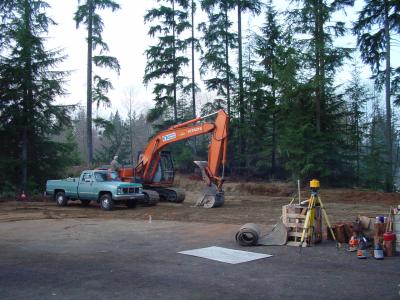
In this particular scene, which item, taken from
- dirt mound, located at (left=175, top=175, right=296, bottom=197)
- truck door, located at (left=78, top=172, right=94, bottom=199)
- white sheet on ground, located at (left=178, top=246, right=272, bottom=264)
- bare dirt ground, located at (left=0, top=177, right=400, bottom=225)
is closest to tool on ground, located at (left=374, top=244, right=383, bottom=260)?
white sheet on ground, located at (left=178, top=246, right=272, bottom=264)

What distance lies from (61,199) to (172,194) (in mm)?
5774

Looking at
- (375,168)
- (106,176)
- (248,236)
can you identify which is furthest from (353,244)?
(375,168)

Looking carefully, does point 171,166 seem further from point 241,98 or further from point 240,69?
point 240,69

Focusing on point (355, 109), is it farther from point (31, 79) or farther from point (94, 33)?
point (31, 79)

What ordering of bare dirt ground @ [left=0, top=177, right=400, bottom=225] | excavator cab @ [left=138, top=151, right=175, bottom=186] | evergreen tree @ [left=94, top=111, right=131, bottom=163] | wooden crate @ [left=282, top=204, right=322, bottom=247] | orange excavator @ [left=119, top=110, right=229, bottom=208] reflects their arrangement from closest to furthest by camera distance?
wooden crate @ [left=282, top=204, right=322, bottom=247] → bare dirt ground @ [left=0, top=177, right=400, bottom=225] → orange excavator @ [left=119, top=110, right=229, bottom=208] → excavator cab @ [left=138, top=151, right=175, bottom=186] → evergreen tree @ [left=94, top=111, right=131, bottom=163]

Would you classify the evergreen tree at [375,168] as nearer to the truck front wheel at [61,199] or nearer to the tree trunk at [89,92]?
the truck front wheel at [61,199]

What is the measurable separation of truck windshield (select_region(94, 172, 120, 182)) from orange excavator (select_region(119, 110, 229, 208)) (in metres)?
1.05

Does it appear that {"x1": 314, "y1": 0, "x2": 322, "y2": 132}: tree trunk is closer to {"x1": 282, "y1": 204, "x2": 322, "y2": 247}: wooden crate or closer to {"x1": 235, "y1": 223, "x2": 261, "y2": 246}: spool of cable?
{"x1": 282, "y1": 204, "x2": 322, "y2": 247}: wooden crate

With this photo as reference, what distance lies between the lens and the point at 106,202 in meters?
22.2

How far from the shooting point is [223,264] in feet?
32.5

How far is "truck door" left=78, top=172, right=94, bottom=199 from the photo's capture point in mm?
22812

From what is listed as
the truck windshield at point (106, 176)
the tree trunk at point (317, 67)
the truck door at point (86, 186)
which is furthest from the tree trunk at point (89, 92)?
the tree trunk at point (317, 67)

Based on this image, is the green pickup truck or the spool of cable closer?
the spool of cable

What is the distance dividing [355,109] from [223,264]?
1169 inches
